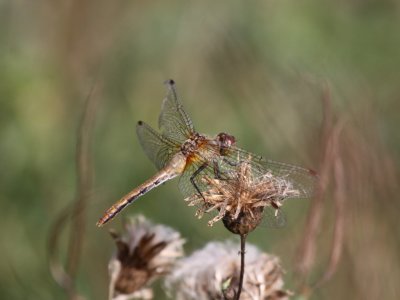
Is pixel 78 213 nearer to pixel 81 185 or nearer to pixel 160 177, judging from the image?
pixel 81 185

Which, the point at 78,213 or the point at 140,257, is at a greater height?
the point at 78,213

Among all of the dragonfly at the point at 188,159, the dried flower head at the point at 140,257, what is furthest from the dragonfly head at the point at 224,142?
the dried flower head at the point at 140,257

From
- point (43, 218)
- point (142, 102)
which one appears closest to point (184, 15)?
point (142, 102)

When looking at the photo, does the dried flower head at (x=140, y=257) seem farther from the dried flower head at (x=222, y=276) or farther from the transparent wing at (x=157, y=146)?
the transparent wing at (x=157, y=146)

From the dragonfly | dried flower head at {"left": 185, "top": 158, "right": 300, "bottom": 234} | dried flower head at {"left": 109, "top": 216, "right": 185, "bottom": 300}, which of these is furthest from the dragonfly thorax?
dried flower head at {"left": 185, "top": 158, "right": 300, "bottom": 234}

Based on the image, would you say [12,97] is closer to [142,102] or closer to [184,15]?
[142,102]

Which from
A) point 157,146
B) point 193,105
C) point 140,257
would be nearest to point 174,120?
point 157,146
